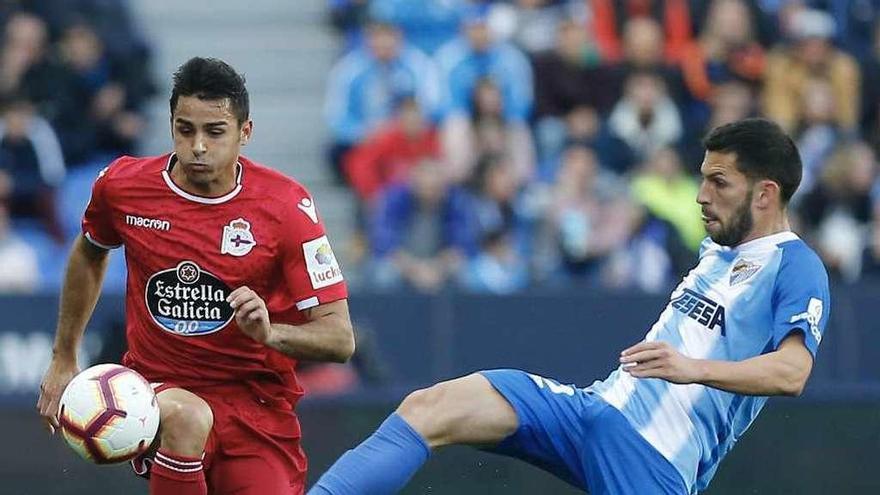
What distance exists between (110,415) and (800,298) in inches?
92.5

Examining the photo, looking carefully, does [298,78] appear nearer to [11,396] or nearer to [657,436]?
[11,396]

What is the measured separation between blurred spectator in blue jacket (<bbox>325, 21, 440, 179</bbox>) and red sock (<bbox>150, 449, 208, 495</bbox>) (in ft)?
22.8

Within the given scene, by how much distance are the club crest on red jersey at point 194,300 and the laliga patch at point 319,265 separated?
11.8 inches

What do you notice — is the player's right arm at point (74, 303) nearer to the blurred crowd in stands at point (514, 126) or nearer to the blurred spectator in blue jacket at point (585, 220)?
the blurred crowd in stands at point (514, 126)

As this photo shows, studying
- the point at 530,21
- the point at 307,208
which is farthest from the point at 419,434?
the point at 530,21

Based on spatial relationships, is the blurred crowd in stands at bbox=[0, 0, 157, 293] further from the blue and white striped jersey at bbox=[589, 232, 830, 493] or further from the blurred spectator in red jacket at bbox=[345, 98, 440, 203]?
the blue and white striped jersey at bbox=[589, 232, 830, 493]

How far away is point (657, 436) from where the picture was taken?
21.2 feet

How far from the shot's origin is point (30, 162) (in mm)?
12359

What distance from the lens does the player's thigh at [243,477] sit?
6.43m

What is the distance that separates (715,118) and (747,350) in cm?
711

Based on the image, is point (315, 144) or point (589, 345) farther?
point (315, 144)

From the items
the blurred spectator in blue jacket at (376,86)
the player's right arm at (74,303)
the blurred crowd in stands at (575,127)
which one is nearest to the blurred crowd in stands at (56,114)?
the blurred spectator in blue jacket at (376,86)

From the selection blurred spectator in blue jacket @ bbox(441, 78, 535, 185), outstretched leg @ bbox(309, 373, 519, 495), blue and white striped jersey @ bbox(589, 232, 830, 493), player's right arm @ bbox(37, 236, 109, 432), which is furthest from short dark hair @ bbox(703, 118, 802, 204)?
blurred spectator in blue jacket @ bbox(441, 78, 535, 185)

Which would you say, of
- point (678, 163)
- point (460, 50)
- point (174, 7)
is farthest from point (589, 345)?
point (174, 7)
